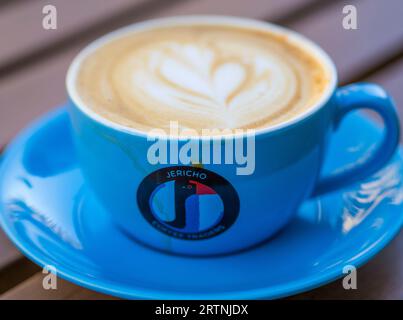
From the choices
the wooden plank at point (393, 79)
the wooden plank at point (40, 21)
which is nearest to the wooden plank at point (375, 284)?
the wooden plank at point (393, 79)

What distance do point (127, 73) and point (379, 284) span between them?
35 centimetres

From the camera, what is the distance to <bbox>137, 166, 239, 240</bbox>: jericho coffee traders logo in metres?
0.63

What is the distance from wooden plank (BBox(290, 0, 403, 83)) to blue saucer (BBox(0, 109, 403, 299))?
187 mm

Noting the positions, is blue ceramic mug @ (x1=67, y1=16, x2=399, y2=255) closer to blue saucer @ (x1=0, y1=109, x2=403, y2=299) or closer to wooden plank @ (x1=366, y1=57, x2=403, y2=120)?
blue saucer @ (x1=0, y1=109, x2=403, y2=299)

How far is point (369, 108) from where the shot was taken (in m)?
0.71

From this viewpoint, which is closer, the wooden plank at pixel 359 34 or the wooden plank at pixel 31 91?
the wooden plank at pixel 31 91

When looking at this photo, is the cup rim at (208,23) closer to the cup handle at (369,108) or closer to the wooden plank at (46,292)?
the cup handle at (369,108)

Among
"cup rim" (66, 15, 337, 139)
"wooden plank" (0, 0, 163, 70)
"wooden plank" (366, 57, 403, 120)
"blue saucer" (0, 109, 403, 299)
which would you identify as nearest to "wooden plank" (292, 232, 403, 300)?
"blue saucer" (0, 109, 403, 299)

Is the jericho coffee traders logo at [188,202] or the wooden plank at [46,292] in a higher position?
the jericho coffee traders logo at [188,202]

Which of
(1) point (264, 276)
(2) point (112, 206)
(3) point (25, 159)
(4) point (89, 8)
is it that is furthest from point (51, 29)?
(1) point (264, 276)

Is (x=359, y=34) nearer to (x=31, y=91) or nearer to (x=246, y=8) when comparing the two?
(x=246, y=8)

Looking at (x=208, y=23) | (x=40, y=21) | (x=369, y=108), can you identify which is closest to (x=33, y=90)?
(x=40, y=21)

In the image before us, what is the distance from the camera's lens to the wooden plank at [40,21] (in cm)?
99

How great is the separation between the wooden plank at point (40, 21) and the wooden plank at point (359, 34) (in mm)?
293
